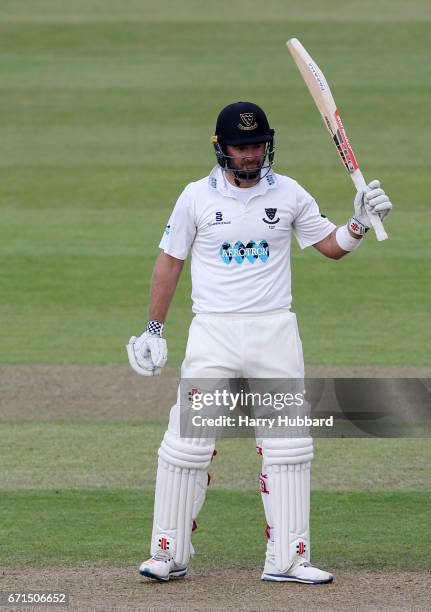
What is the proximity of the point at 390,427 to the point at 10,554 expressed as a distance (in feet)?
9.39

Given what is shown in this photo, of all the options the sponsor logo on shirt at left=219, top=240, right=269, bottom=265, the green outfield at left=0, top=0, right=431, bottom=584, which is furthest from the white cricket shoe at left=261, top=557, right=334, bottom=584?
the sponsor logo on shirt at left=219, top=240, right=269, bottom=265

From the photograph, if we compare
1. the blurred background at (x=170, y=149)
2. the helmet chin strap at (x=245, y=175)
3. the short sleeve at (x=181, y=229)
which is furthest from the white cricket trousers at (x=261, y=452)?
the blurred background at (x=170, y=149)

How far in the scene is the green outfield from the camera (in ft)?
21.2

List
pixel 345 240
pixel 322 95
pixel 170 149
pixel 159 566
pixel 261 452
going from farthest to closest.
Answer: pixel 170 149 → pixel 322 95 → pixel 345 240 → pixel 261 452 → pixel 159 566

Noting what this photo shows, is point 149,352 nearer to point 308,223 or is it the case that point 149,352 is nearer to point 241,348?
point 241,348

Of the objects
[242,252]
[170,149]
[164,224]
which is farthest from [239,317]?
[170,149]

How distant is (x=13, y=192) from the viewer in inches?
560

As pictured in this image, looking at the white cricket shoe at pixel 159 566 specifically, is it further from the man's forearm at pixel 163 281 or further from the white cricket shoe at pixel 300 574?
the man's forearm at pixel 163 281

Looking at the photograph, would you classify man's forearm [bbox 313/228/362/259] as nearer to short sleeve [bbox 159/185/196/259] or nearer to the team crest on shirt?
the team crest on shirt

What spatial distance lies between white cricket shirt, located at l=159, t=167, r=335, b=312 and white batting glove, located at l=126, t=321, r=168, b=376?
0.19 metres

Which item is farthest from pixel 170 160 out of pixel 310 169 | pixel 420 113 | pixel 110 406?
pixel 110 406

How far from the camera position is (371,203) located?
17.7 feet

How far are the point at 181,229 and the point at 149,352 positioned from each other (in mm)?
488

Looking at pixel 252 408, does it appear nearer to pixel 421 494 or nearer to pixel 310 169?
pixel 421 494
